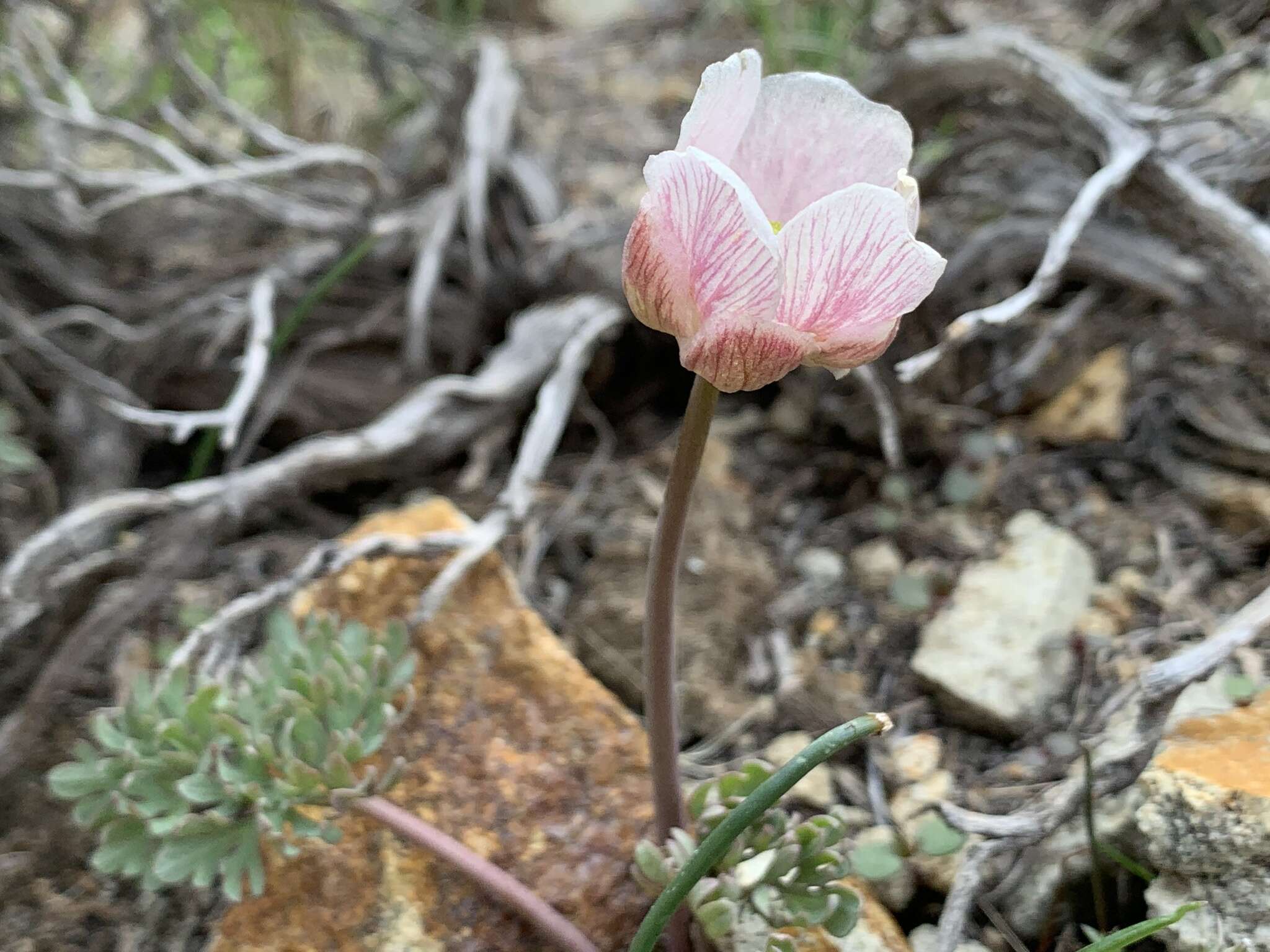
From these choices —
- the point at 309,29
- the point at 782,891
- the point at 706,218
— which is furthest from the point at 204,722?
the point at 309,29

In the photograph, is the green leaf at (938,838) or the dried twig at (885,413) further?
the dried twig at (885,413)

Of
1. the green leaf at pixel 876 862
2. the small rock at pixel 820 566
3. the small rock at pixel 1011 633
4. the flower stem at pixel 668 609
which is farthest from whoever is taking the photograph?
the small rock at pixel 820 566

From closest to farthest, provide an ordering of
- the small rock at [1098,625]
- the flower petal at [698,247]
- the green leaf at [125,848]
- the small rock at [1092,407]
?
the flower petal at [698,247], the green leaf at [125,848], the small rock at [1098,625], the small rock at [1092,407]

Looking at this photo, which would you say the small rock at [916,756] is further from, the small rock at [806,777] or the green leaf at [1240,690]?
the green leaf at [1240,690]

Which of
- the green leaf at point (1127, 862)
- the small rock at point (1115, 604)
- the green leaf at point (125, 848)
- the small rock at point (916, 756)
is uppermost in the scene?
the small rock at point (1115, 604)

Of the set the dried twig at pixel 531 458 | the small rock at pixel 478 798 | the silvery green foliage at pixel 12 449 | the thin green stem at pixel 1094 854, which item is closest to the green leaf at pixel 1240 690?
the thin green stem at pixel 1094 854

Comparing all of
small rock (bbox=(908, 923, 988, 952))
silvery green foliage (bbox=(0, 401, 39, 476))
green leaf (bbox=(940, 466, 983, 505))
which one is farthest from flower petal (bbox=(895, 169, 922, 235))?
silvery green foliage (bbox=(0, 401, 39, 476))
